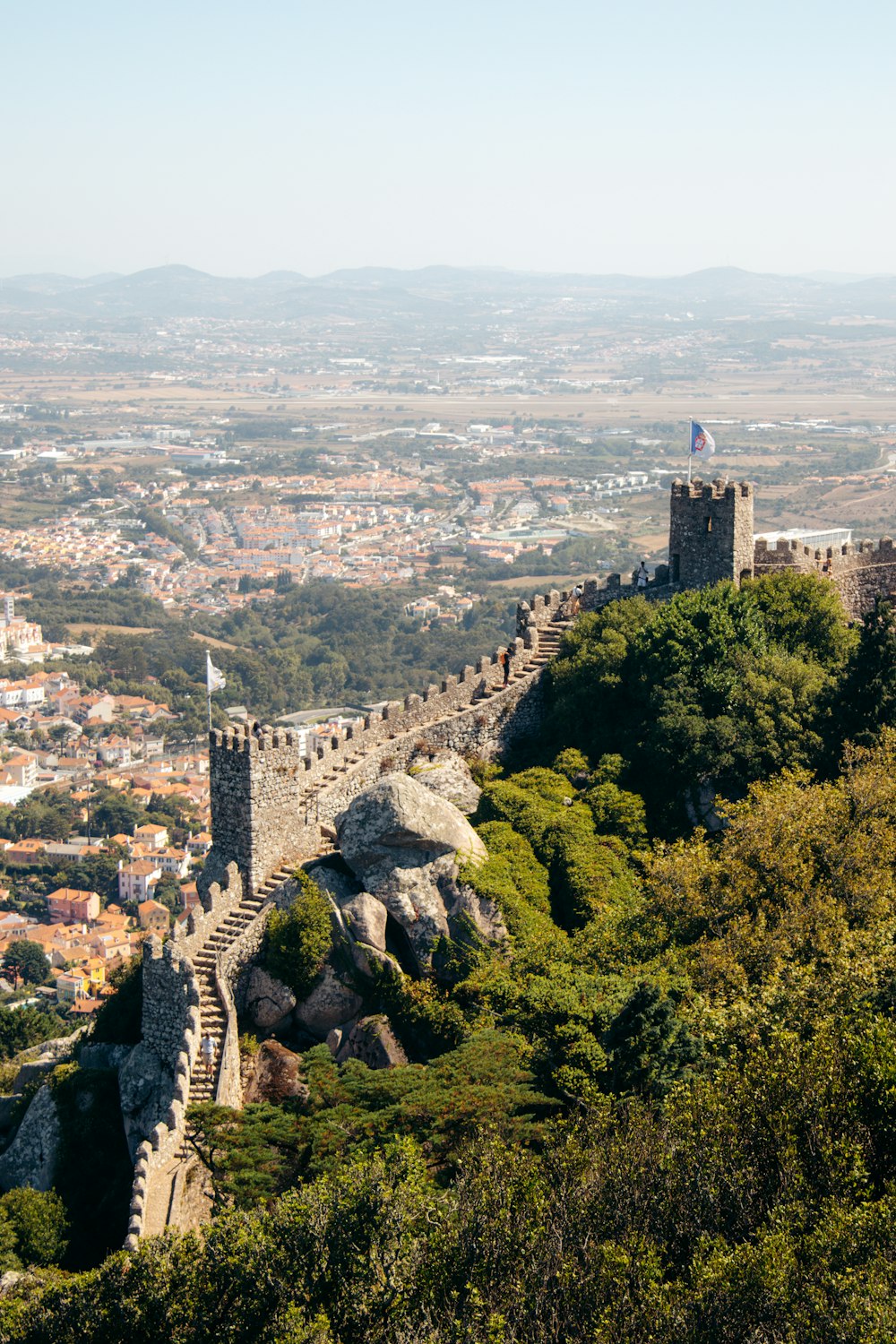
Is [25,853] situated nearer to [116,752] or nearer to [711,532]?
[116,752]

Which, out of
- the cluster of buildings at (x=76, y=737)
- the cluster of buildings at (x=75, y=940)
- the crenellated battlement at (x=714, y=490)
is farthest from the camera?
the cluster of buildings at (x=76, y=737)

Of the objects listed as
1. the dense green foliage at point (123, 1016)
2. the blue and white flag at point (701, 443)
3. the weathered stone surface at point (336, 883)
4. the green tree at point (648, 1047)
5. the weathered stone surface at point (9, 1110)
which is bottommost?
the weathered stone surface at point (9, 1110)

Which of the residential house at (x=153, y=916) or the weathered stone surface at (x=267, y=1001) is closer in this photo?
the weathered stone surface at (x=267, y=1001)

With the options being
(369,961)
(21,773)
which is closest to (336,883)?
(369,961)

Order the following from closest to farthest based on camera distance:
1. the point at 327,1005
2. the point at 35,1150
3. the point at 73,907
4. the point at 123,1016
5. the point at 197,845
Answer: the point at 327,1005 < the point at 35,1150 < the point at 123,1016 < the point at 73,907 < the point at 197,845

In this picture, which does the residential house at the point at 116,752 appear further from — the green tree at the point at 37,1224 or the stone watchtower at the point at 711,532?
the green tree at the point at 37,1224

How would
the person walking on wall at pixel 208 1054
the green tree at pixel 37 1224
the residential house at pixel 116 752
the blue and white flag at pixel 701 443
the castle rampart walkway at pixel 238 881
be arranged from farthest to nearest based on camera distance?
1. the residential house at pixel 116 752
2. the blue and white flag at pixel 701 443
3. the person walking on wall at pixel 208 1054
4. the green tree at pixel 37 1224
5. the castle rampart walkway at pixel 238 881

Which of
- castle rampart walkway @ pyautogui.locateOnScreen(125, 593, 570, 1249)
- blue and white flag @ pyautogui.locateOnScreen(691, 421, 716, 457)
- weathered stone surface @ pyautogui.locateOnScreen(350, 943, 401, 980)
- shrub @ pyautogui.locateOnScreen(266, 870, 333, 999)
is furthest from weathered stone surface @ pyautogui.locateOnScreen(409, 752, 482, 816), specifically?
blue and white flag @ pyautogui.locateOnScreen(691, 421, 716, 457)

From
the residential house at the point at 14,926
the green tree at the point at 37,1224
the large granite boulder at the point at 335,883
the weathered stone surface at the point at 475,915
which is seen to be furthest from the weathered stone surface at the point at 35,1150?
the residential house at the point at 14,926

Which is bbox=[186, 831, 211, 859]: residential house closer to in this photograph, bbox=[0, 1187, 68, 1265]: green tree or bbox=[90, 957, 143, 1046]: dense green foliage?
bbox=[90, 957, 143, 1046]: dense green foliage
